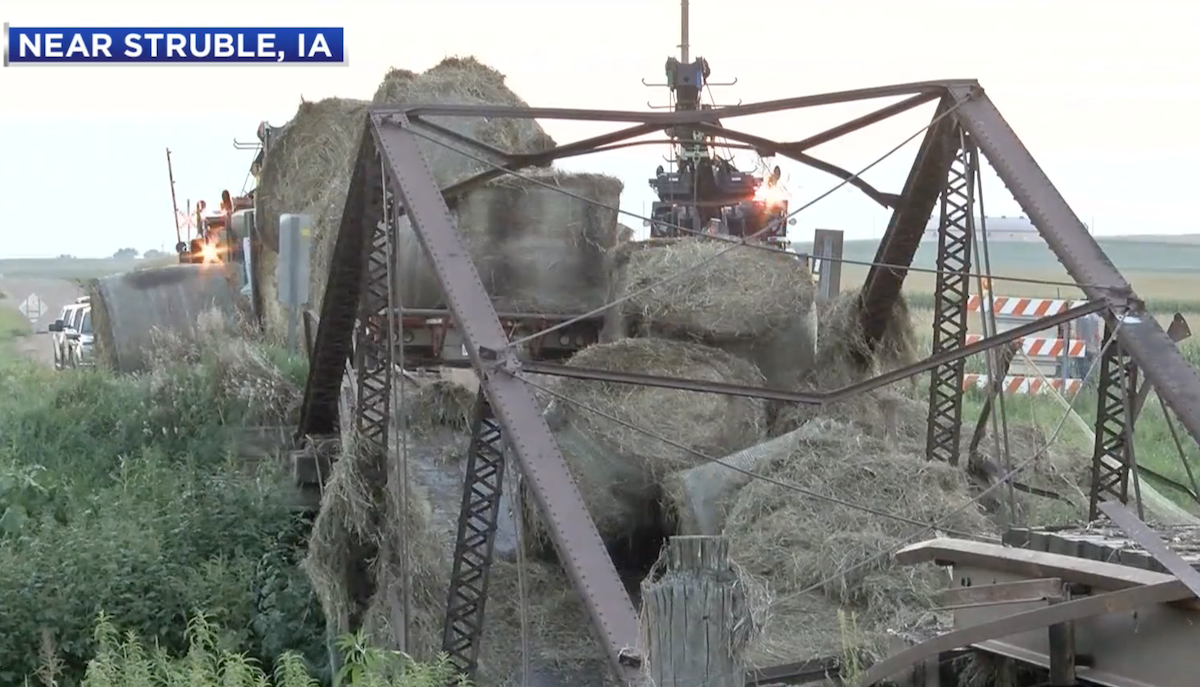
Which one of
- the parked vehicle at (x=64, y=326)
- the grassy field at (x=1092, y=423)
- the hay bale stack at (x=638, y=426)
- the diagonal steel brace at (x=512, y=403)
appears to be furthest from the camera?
the parked vehicle at (x=64, y=326)

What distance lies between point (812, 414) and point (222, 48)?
8.32 m

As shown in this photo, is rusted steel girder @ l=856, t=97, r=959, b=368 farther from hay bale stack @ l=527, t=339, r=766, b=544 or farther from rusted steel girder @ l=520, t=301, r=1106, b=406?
hay bale stack @ l=527, t=339, r=766, b=544

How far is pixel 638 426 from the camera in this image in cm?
1360

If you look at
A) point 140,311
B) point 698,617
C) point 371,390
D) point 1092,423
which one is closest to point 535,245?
point 371,390

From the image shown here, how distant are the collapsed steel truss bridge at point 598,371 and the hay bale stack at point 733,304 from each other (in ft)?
2.77

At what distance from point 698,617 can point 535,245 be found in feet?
39.0

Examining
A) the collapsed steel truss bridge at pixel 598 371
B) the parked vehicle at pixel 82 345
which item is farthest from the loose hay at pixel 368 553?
the parked vehicle at pixel 82 345

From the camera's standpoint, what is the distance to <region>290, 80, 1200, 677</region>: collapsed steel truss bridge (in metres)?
9.38

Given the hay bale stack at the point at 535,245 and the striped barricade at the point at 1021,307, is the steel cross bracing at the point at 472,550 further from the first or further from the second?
the striped barricade at the point at 1021,307

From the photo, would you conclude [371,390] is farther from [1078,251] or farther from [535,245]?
[1078,251]

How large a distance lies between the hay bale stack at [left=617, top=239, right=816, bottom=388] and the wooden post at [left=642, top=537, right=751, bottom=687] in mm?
9194

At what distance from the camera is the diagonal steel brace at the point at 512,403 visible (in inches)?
335

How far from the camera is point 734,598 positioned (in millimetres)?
5516

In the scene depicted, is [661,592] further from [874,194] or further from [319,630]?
[319,630]
